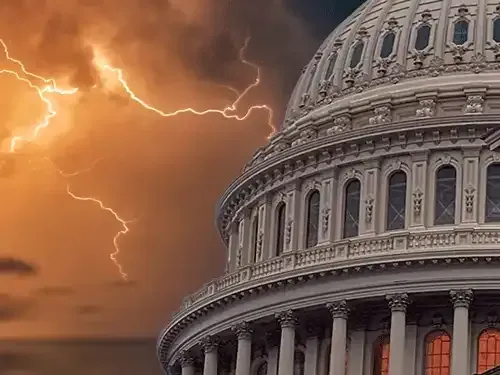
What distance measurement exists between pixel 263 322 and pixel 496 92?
15377 mm

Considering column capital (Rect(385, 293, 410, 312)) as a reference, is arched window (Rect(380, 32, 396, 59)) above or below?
above

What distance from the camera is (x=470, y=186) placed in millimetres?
86875

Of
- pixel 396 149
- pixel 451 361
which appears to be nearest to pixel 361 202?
pixel 396 149

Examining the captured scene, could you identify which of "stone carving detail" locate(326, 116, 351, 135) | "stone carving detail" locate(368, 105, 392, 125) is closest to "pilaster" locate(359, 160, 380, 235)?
"stone carving detail" locate(368, 105, 392, 125)

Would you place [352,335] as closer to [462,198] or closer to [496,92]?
[462,198]

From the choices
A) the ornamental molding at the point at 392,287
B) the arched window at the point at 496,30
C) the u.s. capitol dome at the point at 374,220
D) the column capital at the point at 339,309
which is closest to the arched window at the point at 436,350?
the u.s. capitol dome at the point at 374,220

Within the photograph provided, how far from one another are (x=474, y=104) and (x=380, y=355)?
13.1m

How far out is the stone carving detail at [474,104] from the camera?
8962 cm

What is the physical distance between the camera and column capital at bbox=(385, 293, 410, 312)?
82000 mm

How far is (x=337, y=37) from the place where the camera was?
101312 millimetres

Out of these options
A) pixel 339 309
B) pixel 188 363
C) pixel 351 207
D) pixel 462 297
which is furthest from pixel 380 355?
pixel 188 363

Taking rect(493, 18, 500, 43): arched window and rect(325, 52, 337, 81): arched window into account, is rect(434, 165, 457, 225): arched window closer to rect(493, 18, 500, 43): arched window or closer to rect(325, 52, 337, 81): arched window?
rect(493, 18, 500, 43): arched window

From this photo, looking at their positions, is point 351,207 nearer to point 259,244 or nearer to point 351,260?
point 259,244

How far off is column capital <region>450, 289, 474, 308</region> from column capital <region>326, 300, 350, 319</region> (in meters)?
4.98
